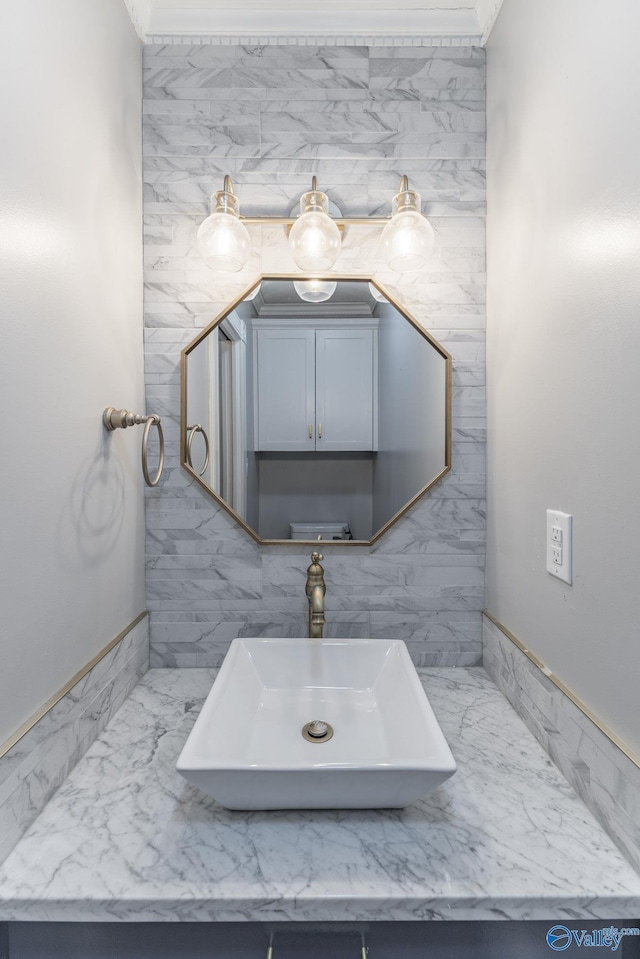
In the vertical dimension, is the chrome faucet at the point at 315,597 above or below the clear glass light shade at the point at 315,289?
below

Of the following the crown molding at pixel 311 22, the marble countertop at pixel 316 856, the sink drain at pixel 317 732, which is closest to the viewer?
the marble countertop at pixel 316 856

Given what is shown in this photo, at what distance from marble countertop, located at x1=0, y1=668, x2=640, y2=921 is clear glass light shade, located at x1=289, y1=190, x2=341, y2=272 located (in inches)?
43.6

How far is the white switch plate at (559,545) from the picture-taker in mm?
909

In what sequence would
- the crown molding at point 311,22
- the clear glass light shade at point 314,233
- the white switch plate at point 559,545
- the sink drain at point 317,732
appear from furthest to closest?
the crown molding at point 311,22 → the clear glass light shade at point 314,233 → the sink drain at point 317,732 → the white switch plate at point 559,545

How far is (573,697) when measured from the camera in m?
0.89

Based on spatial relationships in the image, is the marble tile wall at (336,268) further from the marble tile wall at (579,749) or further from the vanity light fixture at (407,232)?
the marble tile wall at (579,749)

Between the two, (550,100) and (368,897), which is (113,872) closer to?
(368,897)

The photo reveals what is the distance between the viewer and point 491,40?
1302 mm

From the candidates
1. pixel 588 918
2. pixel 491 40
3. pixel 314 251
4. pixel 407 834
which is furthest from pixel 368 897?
pixel 491 40

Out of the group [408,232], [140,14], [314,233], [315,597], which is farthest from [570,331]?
[140,14]

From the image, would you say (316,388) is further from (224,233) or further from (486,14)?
(486,14)

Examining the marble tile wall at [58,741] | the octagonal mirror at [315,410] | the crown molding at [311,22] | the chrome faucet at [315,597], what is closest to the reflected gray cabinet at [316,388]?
the octagonal mirror at [315,410]

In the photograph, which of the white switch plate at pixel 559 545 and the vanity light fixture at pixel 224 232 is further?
the vanity light fixture at pixel 224 232

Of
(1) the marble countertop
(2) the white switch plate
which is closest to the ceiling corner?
(2) the white switch plate
